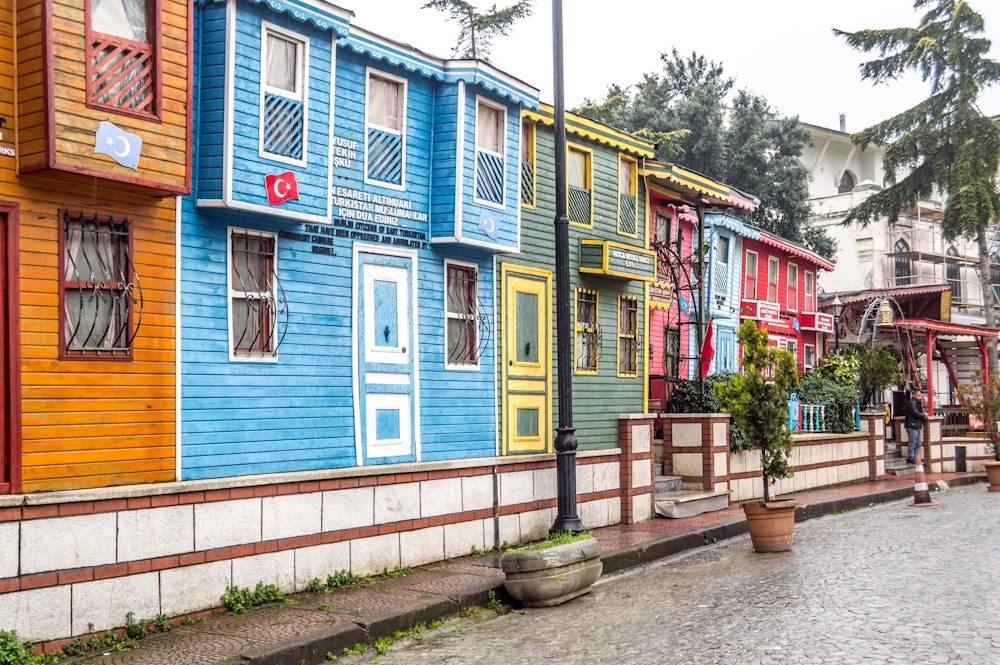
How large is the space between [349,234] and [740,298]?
67.1 ft

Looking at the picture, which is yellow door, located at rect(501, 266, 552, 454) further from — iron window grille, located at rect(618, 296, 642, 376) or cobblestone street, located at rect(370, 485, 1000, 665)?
cobblestone street, located at rect(370, 485, 1000, 665)

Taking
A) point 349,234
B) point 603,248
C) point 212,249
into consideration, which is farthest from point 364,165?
point 603,248

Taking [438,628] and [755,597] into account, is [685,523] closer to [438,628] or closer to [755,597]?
[755,597]

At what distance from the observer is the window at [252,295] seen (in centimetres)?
1036

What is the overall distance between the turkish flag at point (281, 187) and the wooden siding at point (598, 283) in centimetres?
424

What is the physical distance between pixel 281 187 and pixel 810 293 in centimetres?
2862

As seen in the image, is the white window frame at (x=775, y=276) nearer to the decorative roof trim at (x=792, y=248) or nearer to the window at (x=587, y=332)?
the decorative roof trim at (x=792, y=248)

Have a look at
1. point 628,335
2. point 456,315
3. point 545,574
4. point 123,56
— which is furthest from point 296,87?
point 628,335

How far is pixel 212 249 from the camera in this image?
10070mm

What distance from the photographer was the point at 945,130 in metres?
37.4

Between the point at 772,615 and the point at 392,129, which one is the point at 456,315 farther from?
the point at 772,615

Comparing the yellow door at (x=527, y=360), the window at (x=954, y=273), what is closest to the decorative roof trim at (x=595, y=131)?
the yellow door at (x=527, y=360)

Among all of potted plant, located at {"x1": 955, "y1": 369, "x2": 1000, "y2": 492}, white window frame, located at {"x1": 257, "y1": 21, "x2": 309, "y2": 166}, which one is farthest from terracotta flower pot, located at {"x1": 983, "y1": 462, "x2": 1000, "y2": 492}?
white window frame, located at {"x1": 257, "y1": 21, "x2": 309, "y2": 166}

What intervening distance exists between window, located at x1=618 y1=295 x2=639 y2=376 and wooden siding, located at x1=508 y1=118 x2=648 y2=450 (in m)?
0.12
